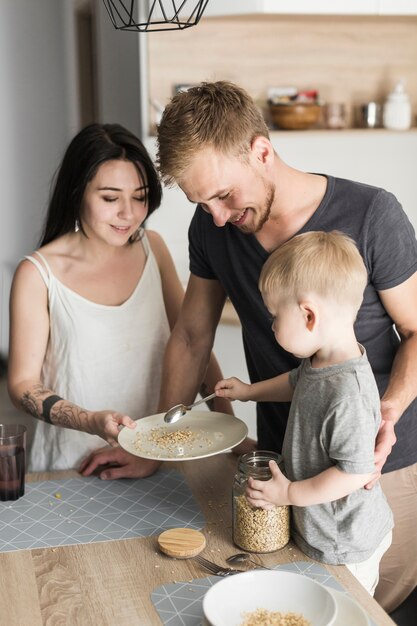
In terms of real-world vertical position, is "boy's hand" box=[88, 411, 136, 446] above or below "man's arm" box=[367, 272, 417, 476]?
below

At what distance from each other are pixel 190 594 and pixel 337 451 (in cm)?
33

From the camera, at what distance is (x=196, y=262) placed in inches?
76.4

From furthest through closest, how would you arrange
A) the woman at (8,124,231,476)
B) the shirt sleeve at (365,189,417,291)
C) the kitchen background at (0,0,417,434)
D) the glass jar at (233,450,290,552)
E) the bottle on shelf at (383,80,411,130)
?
the bottle on shelf at (383,80,411,130), the kitchen background at (0,0,417,434), the woman at (8,124,231,476), the shirt sleeve at (365,189,417,291), the glass jar at (233,450,290,552)

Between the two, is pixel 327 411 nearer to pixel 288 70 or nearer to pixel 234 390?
pixel 234 390

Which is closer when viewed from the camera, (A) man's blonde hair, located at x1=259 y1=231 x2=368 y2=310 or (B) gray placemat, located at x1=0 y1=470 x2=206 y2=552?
(A) man's blonde hair, located at x1=259 y1=231 x2=368 y2=310

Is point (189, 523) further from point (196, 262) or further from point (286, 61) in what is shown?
point (286, 61)

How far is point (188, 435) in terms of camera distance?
1.67 m

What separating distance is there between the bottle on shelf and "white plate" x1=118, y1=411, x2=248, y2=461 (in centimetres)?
234

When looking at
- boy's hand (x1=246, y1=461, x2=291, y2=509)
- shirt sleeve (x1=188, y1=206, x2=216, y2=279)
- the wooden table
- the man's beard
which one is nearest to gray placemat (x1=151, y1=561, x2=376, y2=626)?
the wooden table

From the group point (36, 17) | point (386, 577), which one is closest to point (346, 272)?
point (386, 577)

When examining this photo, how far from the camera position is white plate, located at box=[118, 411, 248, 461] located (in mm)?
1570

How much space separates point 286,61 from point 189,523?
262 cm

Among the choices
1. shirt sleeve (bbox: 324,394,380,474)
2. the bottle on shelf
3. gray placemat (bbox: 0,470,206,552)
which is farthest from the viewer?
the bottle on shelf

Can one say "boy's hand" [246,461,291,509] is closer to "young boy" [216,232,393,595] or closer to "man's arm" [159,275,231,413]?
"young boy" [216,232,393,595]
